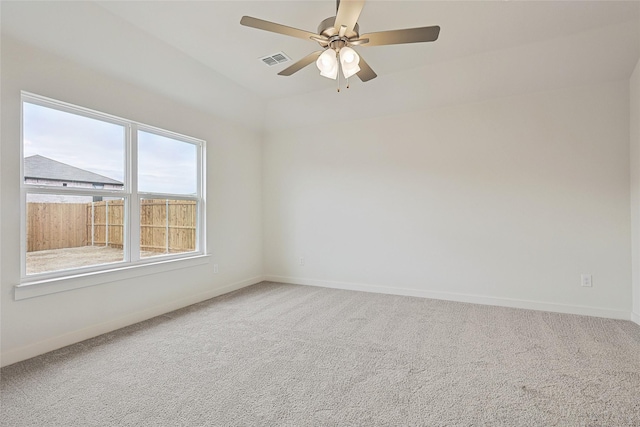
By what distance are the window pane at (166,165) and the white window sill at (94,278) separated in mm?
834

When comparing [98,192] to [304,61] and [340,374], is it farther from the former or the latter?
[340,374]

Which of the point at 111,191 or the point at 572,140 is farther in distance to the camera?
the point at 572,140

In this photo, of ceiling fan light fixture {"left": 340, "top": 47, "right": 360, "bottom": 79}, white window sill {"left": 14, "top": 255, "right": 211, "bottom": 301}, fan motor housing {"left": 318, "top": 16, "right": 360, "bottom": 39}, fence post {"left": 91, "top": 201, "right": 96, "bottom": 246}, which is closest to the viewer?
fan motor housing {"left": 318, "top": 16, "right": 360, "bottom": 39}

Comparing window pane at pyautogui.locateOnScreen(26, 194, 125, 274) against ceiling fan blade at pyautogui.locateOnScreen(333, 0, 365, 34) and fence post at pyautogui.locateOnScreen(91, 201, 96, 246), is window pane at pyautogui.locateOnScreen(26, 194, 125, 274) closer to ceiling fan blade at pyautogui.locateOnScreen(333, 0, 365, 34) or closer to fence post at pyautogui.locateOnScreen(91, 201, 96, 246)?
fence post at pyautogui.locateOnScreen(91, 201, 96, 246)

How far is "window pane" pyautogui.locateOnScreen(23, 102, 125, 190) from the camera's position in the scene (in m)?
2.41

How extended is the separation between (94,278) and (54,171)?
38.4 inches

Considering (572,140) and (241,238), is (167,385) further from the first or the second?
(572,140)

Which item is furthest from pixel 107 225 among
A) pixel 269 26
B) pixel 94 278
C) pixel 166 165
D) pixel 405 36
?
pixel 405 36

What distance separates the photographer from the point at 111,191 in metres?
2.95

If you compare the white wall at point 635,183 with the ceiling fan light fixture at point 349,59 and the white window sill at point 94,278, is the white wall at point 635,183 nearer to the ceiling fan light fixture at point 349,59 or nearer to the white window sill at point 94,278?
the ceiling fan light fixture at point 349,59

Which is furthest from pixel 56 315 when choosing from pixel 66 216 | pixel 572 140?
pixel 572 140

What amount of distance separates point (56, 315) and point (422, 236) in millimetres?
3865

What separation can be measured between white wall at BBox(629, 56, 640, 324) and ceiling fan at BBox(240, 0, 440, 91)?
95.8 inches

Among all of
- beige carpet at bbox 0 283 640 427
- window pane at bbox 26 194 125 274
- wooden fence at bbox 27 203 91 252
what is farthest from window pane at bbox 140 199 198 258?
beige carpet at bbox 0 283 640 427
